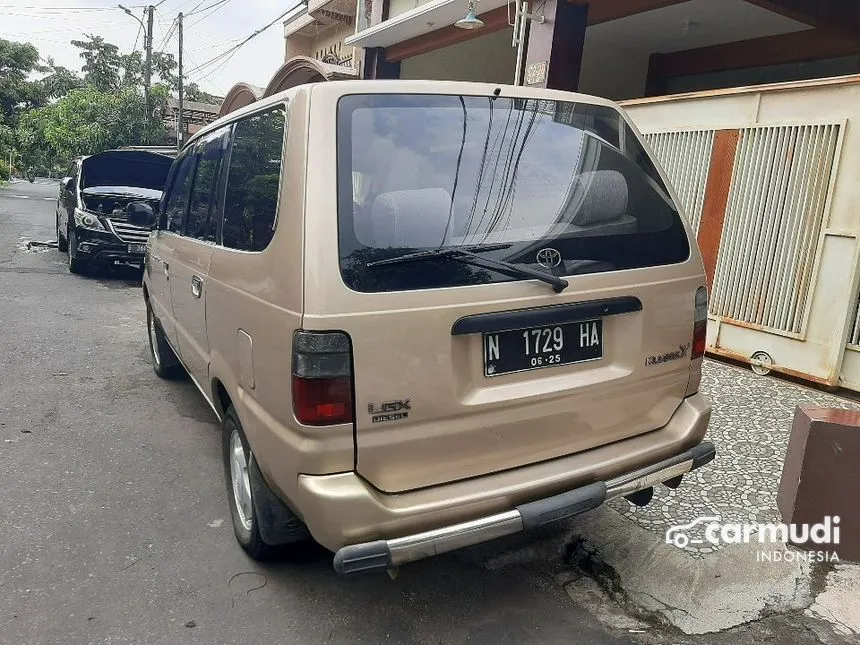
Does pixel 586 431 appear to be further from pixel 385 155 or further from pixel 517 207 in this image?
pixel 385 155

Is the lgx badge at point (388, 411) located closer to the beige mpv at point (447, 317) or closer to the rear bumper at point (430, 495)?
the beige mpv at point (447, 317)

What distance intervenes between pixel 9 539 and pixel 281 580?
1290 mm

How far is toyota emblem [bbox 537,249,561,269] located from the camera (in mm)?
2355

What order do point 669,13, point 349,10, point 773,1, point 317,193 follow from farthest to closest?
point 349,10 → point 669,13 → point 773,1 → point 317,193

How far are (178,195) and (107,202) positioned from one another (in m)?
6.39

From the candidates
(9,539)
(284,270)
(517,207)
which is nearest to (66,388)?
(9,539)

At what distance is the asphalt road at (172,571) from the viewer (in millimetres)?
2492

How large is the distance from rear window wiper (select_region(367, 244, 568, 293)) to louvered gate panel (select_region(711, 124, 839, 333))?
3.56 m

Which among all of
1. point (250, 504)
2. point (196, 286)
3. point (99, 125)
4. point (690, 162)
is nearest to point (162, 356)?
point (196, 286)

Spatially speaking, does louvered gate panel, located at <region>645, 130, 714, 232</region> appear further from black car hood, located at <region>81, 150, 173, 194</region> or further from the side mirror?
black car hood, located at <region>81, 150, 173, 194</region>

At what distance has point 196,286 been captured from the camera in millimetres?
3314

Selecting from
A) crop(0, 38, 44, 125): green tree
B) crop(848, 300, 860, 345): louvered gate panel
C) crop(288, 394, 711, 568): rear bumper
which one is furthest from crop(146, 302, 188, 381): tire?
crop(0, 38, 44, 125): green tree

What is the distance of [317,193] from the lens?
2150 mm

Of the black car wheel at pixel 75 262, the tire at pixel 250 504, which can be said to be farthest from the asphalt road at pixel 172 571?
the black car wheel at pixel 75 262
